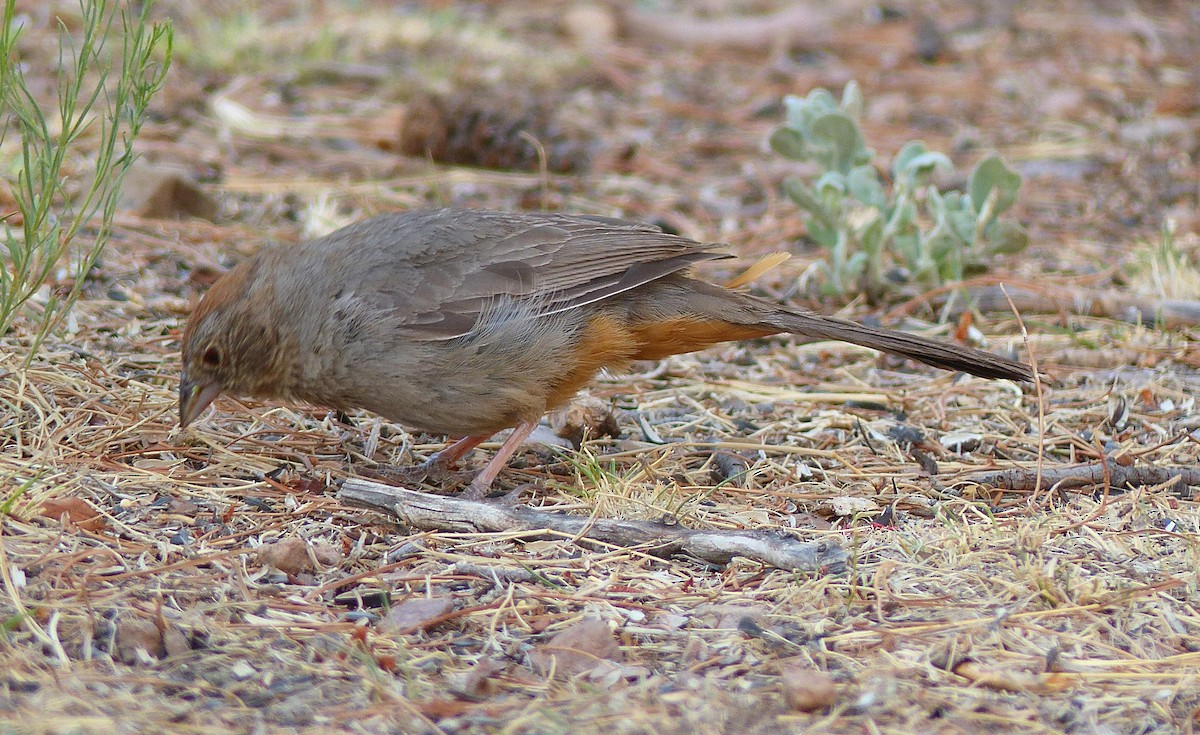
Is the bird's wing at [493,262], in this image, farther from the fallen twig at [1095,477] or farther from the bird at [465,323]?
the fallen twig at [1095,477]

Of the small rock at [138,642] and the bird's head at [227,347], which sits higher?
the bird's head at [227,347]

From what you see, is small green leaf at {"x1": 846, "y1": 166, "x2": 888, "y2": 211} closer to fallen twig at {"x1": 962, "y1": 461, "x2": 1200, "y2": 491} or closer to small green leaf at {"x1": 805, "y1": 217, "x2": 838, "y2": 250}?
small green leaf at {"x1": 805, "y1": 217, "x2": 838, "y2": 250}

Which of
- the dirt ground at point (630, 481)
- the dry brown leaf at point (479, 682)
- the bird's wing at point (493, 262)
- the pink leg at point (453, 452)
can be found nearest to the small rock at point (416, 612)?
the dirt ground at point (630, 481)

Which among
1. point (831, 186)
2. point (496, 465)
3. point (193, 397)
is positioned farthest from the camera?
point (831, 186)

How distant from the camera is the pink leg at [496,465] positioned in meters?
4.12

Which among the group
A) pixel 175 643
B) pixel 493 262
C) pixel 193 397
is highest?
pixel 493 262

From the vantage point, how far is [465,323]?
4.12 metres

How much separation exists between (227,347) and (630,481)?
1380 millimetres

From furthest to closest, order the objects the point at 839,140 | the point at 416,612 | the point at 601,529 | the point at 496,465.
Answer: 1. the point at 839,140
2. the point at 496,465
3. the point at 601,529
4. the point at 416,612

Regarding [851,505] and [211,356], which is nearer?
[851,505]

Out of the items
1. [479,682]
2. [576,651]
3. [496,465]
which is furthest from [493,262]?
[479,682]

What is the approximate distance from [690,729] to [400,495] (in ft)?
4.58

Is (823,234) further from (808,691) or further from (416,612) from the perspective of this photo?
(808,691)

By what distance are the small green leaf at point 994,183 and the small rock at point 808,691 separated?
3.49m
